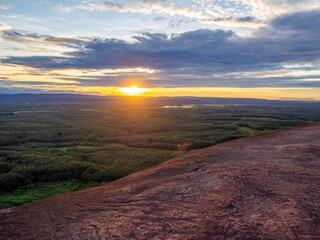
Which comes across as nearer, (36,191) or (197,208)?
(197,208)

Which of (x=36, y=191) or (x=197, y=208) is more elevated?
(x=197, y=208)

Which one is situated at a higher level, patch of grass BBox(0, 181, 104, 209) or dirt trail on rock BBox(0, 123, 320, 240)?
dirt trail on rock BBox(0, 123, 320, 240)

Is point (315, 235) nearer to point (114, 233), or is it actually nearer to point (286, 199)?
point (286, 199)

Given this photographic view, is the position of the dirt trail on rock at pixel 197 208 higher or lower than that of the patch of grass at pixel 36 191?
higher

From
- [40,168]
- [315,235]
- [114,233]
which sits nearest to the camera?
[315,235]

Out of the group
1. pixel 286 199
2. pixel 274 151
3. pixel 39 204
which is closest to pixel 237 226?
pixel 286 199

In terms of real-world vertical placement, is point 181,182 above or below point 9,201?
above

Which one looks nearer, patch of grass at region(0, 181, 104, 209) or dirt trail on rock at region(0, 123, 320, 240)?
dirt trail on rock at region(0, 123, 320, 240)

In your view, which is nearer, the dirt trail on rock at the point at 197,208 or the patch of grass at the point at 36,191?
the dirt trail on rock at the point at 197,208
